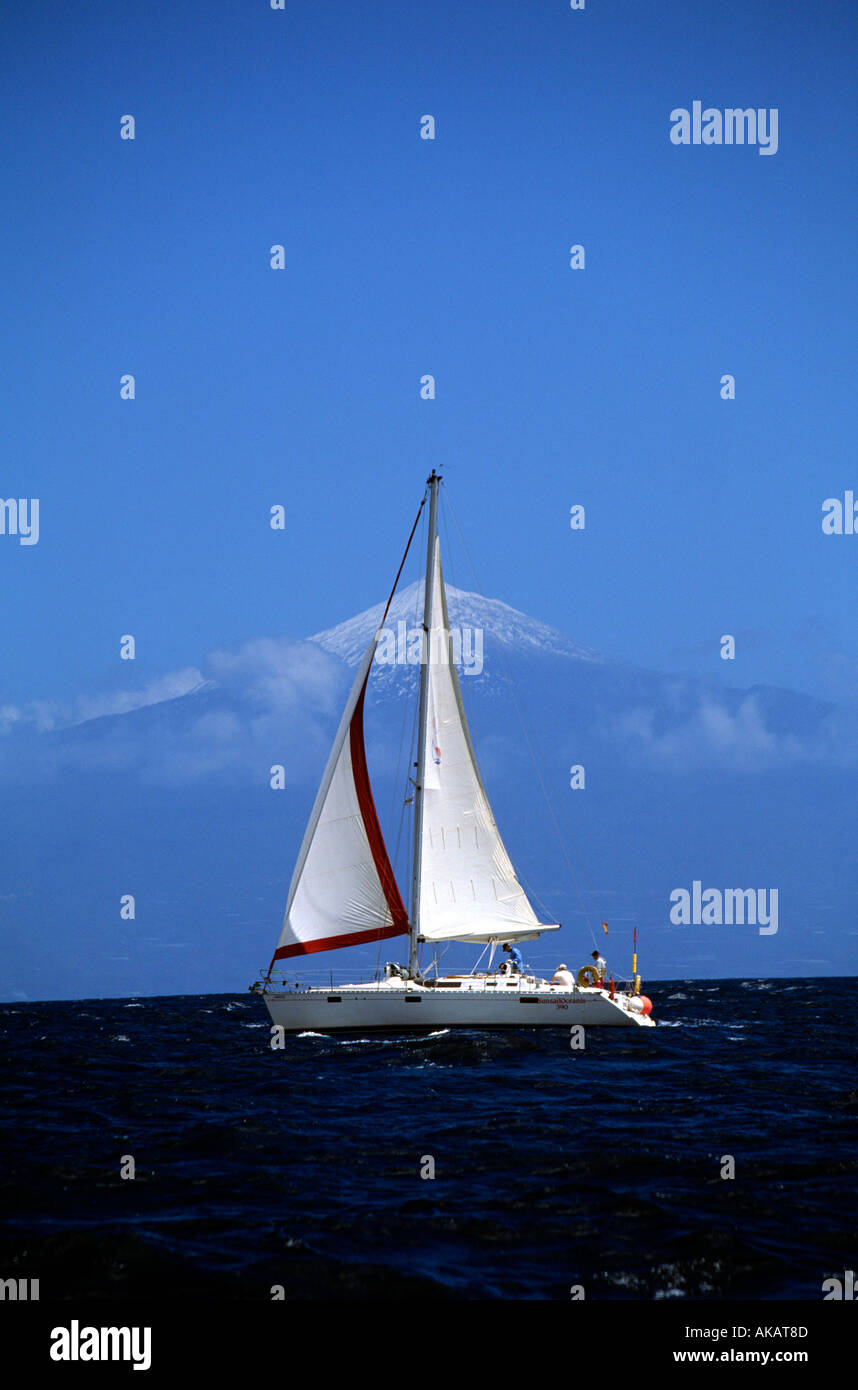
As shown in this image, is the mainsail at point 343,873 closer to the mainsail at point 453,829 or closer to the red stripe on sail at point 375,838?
the red stripe on sail at point 375,838

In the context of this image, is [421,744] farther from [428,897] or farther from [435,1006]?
[435,1006]

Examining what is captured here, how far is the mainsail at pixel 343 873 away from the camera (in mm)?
35356

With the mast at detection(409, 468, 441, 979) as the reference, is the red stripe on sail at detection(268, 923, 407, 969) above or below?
below

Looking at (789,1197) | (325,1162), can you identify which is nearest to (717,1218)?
(789,1197)

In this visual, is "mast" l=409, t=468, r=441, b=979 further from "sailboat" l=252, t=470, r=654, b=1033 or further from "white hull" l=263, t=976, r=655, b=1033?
"white hull" l=263, t=976, r=655, b=1033

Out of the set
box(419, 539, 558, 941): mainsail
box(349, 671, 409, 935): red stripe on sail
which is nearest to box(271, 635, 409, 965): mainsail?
box(349, 671, 409, 935): red stripe on sail

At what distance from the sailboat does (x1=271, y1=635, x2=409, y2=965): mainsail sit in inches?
1.1

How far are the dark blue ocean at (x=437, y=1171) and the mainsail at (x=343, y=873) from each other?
311cm

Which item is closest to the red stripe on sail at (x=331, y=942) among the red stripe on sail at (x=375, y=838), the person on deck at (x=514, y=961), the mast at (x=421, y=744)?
the red stripe on sail at (x=375, y=838)

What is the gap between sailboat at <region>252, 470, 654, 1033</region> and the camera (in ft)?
115

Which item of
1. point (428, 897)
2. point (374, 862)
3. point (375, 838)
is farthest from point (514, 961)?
point (375, 838)
